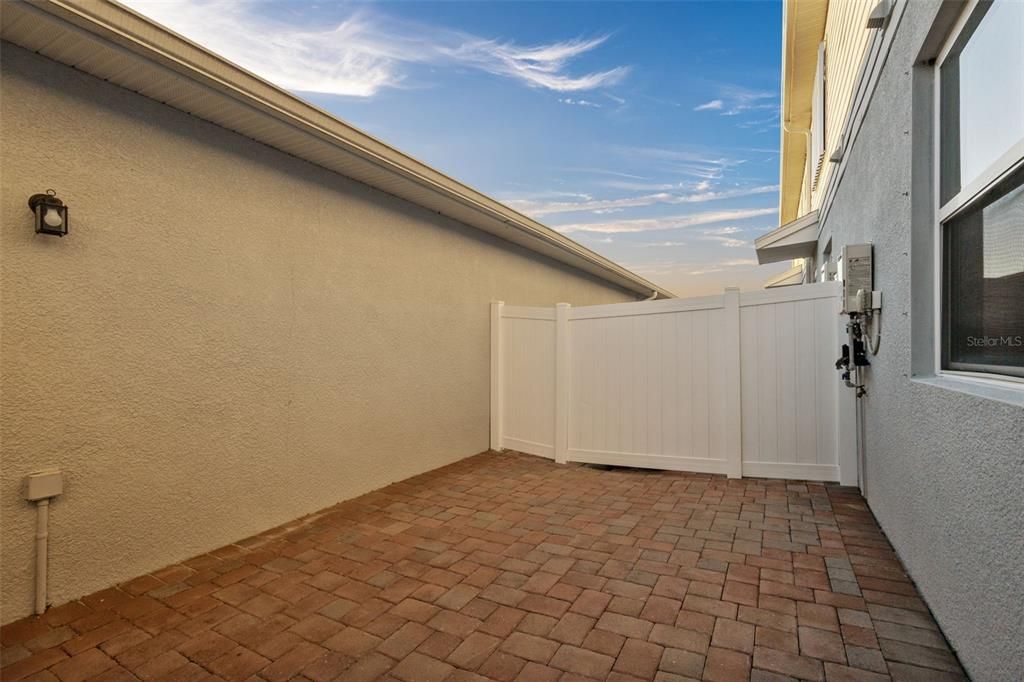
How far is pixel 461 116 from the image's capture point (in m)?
8.26

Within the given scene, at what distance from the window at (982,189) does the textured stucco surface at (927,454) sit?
0.53ft

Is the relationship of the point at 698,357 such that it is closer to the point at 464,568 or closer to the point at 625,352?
the point at 625,352

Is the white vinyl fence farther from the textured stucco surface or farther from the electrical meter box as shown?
the electrical meter box

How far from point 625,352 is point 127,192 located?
4436 millimetres

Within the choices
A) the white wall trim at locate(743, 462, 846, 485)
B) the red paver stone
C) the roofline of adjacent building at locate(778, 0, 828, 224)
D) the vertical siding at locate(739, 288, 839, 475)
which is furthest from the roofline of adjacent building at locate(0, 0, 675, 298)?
the roofline of adjacent building at locate(778, 0, 828, 224)

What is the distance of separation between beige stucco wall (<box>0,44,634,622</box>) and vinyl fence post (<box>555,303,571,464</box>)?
179 cm

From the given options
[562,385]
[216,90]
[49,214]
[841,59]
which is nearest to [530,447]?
[562,385]

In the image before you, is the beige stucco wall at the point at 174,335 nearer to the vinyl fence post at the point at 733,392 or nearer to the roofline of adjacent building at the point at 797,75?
the vinyl fence post at the point at 733,392

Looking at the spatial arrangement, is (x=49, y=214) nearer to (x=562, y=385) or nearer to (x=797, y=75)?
(x=562, y=385)

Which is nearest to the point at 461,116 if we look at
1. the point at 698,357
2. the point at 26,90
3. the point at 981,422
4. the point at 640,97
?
the point at 640,97

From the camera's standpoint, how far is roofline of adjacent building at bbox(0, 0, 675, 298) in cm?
230

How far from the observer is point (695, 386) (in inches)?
193

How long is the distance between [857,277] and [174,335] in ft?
14.7

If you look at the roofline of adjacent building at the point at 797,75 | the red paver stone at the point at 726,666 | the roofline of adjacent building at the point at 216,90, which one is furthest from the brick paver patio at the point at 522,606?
the roofline of adjacent building at the point at 797,75
